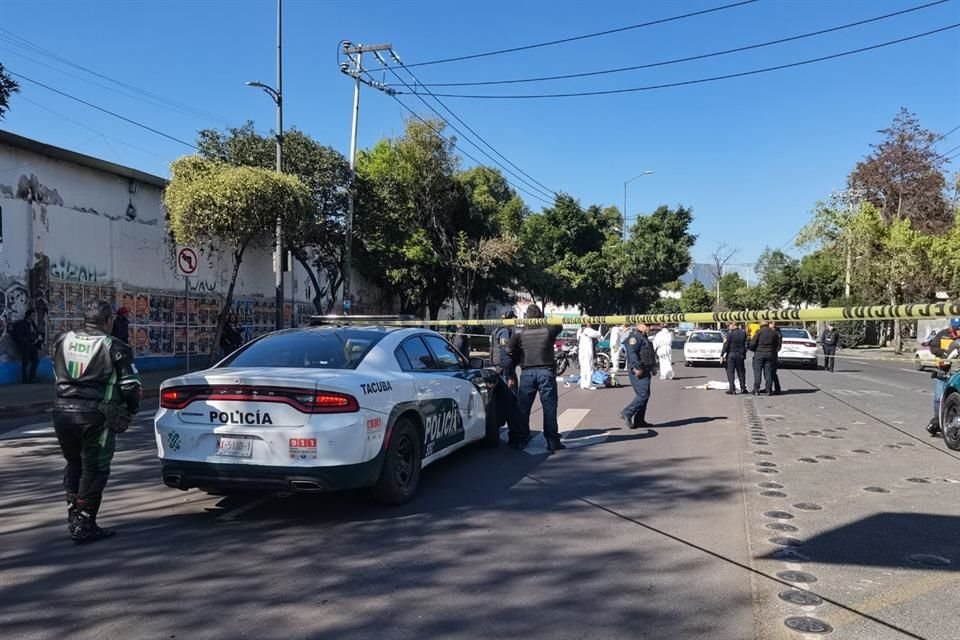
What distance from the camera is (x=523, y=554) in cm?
499

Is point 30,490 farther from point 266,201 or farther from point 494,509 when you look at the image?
point 266,201

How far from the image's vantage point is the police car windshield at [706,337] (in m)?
25.6

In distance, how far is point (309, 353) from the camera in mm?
6398

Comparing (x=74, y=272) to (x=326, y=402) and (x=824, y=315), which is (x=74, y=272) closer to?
(x=326, y=402)

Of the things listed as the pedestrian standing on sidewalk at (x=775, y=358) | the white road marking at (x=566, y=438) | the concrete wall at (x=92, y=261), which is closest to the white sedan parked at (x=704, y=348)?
the pedestrian standing on sidewalk at (x=775, y=358)

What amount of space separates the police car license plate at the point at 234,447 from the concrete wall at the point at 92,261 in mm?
13016

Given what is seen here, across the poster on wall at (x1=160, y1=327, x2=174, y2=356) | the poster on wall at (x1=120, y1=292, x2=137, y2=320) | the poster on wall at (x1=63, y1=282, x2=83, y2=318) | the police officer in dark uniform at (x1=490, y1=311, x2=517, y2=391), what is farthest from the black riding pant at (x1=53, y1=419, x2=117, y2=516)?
the poster on wall at (x1=160, y1=327, x2=174, y2=356)

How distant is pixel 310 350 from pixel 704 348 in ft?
68.3

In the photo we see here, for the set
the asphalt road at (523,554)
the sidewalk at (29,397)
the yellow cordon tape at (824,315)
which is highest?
the yellow cordon tape at (824,315)

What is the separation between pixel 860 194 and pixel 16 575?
50.6 m

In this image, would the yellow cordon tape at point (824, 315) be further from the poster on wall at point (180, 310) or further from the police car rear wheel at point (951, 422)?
the poster on wall at point (180, 310)

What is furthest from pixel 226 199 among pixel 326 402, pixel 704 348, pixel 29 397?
pixel 704 348

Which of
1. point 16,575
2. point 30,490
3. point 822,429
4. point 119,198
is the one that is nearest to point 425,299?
point 119,198

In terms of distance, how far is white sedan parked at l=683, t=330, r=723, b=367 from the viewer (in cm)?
2508
